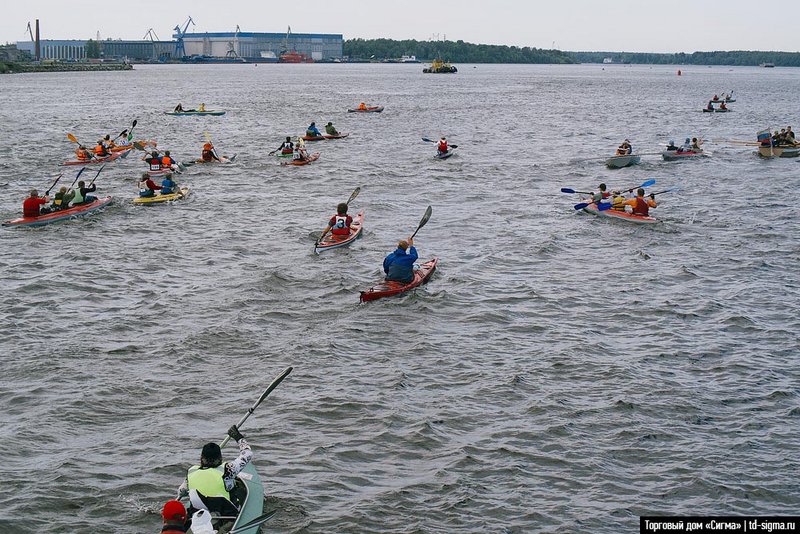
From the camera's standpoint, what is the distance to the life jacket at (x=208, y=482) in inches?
487

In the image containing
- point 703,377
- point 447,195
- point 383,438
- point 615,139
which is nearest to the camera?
point 383,438

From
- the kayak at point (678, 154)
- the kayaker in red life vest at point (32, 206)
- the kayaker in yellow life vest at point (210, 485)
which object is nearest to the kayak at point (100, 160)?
the kayaker in red life vest at point (32, 206)

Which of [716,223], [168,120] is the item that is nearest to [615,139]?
[716,223]

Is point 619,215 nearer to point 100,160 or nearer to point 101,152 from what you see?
point 100,160

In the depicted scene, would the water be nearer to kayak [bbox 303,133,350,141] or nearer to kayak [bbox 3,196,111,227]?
kayak [bbox 3,196,111,227]

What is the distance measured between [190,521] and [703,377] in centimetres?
1191

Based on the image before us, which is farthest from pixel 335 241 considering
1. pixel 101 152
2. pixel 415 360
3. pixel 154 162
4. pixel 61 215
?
pixel 101 152

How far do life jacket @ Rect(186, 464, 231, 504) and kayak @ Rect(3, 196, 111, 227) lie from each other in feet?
78.0

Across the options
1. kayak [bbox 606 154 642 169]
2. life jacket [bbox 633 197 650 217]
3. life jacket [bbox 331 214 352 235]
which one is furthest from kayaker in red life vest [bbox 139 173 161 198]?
kayak [bbox 606 154 642 169]

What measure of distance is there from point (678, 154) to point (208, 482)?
45875 mm

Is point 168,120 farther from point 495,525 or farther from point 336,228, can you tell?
point 495,525

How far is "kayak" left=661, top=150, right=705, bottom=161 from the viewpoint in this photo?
52.5m

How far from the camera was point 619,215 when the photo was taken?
3447cm

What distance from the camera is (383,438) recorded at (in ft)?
54.5
